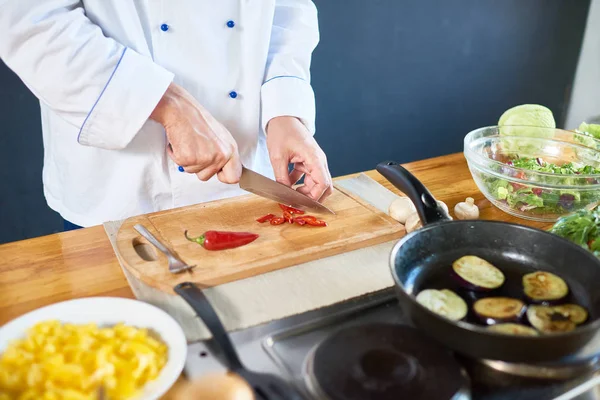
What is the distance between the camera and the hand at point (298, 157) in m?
1.16

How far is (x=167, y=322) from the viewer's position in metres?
0.73

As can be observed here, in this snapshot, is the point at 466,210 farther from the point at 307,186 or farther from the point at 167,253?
the point at 167,253

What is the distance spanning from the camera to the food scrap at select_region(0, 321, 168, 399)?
0.60 m

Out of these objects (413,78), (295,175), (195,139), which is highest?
(195,139)

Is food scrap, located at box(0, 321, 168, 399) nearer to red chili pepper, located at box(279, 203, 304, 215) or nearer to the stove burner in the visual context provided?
the stove burner

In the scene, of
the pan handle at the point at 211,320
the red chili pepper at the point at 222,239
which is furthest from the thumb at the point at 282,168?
the pan handle at the point at 211,320

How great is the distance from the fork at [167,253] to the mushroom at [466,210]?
1.86 ft

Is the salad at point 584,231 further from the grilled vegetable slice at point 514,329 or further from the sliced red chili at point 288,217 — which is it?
the sliced red chili at point 288,217

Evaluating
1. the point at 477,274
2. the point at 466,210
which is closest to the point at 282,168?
the point at 466,210

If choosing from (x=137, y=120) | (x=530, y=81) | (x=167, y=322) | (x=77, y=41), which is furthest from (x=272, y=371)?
(x=530, y=81)

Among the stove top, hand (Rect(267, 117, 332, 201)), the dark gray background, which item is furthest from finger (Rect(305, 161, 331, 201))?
the dark gray background

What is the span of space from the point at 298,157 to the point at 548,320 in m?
0.64

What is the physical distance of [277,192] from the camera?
112 centimetres

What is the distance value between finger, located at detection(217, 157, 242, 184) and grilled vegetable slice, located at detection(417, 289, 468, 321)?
0.47m
